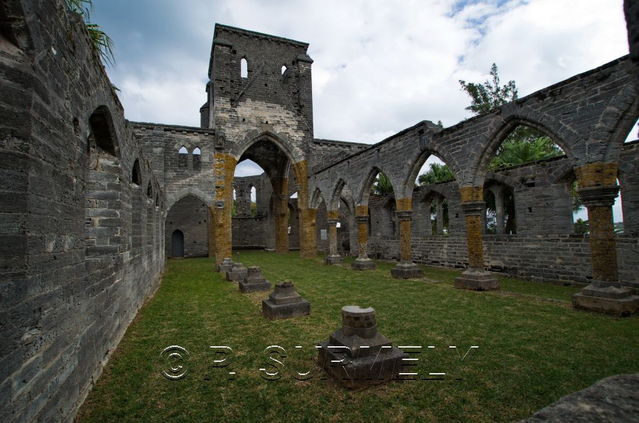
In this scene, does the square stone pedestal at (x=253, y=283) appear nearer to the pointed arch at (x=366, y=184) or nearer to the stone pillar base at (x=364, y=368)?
the stone pillar base at (x=364, y=368)

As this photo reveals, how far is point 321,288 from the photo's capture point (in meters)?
9.05

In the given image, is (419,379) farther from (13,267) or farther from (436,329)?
(13,267)

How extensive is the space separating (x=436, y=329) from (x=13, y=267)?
500 cm

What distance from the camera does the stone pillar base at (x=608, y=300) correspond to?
18.8ft

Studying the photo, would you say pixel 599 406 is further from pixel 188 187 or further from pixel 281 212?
pixel 281 212

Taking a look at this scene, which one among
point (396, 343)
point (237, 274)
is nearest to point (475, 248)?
point (396, 343)

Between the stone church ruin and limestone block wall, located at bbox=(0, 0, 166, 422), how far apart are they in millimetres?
12

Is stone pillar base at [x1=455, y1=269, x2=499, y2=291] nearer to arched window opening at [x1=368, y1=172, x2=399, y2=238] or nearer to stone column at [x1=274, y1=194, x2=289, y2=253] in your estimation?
arched window opening at [x1=368, y1=172, x2=399, y2=238]

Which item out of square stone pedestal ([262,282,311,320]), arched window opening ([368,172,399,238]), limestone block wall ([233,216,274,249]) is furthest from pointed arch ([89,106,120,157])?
limestone block wall ([233,216,274,249])

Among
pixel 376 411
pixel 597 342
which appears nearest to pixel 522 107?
pixel 597 342

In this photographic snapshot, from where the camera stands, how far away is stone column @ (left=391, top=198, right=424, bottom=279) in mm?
10781

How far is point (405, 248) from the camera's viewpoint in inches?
452

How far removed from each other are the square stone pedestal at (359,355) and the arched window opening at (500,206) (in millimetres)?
11257

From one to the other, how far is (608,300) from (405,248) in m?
6.01
